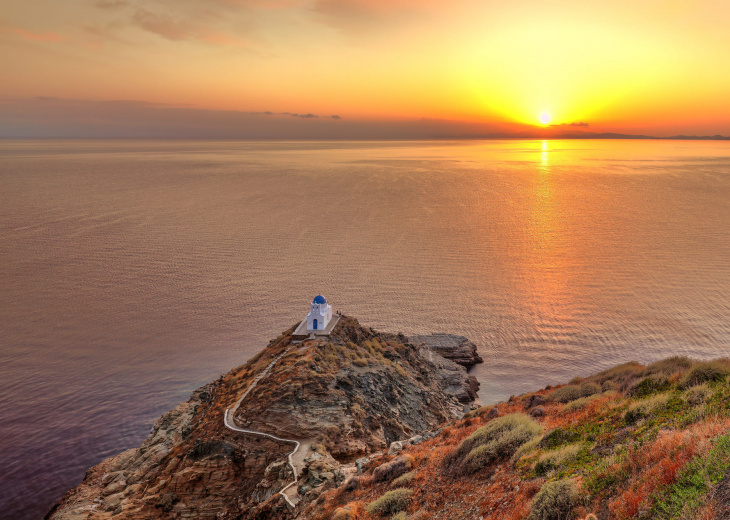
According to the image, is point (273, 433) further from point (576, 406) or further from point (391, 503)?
point (576, 406)

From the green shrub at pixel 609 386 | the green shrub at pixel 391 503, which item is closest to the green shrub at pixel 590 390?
the green shrub at pixel 609 386

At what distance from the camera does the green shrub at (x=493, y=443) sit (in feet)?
51.9

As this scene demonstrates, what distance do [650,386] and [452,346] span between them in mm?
26675

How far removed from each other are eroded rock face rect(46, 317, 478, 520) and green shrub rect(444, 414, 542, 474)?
22.4 ft

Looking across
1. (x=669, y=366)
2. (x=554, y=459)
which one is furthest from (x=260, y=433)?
(x=669, y=366)

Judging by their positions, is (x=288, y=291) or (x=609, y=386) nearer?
(x=609, y=386)

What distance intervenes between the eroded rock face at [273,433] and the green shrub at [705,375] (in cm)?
1445

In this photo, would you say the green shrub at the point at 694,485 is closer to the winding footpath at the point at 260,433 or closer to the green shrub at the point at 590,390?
the green shrub at the point at 590,390

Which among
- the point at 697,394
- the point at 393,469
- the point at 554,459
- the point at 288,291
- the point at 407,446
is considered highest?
the point at 697,394

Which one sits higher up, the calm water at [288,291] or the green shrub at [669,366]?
the green shrub at [669,366]

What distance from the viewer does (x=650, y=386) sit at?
18.9 metres

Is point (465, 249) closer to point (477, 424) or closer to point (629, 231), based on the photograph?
point (629, 231)

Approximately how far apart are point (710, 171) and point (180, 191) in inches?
7571

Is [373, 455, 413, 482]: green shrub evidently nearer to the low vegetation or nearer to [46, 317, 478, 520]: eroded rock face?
the low vegetation
